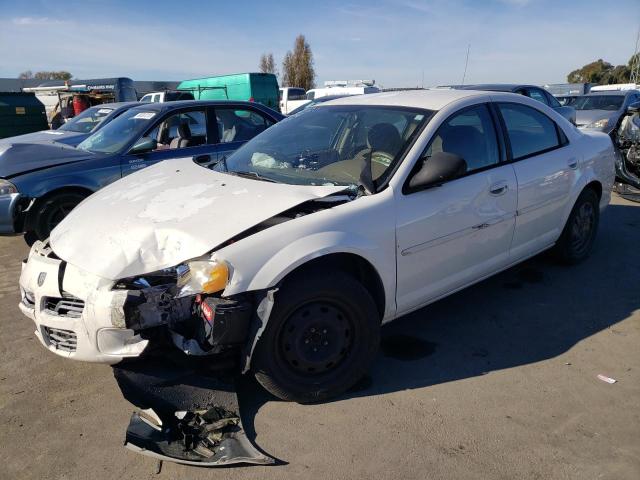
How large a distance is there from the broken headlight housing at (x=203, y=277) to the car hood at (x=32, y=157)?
380 cm

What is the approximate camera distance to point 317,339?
9.08 ft

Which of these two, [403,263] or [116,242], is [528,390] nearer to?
[403,263]

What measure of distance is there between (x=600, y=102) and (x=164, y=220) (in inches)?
534

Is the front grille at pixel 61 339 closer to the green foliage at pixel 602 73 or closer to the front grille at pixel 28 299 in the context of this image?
the front grille at pixel 28 299

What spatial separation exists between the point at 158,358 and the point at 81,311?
0.47 meters

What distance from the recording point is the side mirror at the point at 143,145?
226 inches

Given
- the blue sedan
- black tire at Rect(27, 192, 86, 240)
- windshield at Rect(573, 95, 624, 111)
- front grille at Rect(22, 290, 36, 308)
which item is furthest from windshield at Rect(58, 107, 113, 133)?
windshield at Rect(573, 95, 624, 111)

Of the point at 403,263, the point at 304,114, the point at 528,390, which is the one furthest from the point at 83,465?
the point at 304,114

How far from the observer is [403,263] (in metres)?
3.01

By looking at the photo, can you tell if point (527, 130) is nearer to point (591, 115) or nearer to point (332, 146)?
point (332, 146)

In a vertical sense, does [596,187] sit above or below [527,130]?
below

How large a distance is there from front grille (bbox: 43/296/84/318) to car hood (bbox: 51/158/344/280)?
201 mm

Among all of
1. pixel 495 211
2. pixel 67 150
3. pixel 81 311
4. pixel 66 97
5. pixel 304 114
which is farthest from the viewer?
pixel 66 97

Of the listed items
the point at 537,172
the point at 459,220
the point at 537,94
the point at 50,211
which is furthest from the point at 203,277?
the point at 537,94
